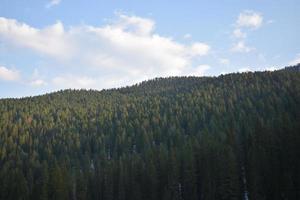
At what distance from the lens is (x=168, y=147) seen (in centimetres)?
13138

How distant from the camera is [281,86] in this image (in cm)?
17038

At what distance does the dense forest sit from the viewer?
68.9 m

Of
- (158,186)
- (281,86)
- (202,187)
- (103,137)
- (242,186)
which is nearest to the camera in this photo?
(242,186)

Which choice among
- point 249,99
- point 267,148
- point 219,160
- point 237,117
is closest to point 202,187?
point 219,160

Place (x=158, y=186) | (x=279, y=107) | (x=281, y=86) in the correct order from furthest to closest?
1. (x=281, y=86)
2. (x=279, y=107)
3. (x=158, y=186)

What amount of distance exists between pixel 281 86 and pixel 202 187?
10988cm

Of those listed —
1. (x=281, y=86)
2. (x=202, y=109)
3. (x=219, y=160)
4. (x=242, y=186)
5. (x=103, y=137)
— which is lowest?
(x=242, y=186)

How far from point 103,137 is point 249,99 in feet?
211

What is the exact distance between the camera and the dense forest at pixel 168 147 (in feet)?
226

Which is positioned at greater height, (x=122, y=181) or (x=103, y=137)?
(x=103, y=137)

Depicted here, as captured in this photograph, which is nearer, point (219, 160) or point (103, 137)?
point (219, 160)

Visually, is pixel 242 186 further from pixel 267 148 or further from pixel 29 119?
pixel 29 119

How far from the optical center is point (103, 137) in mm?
149750

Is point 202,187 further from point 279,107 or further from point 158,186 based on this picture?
point 279,107
